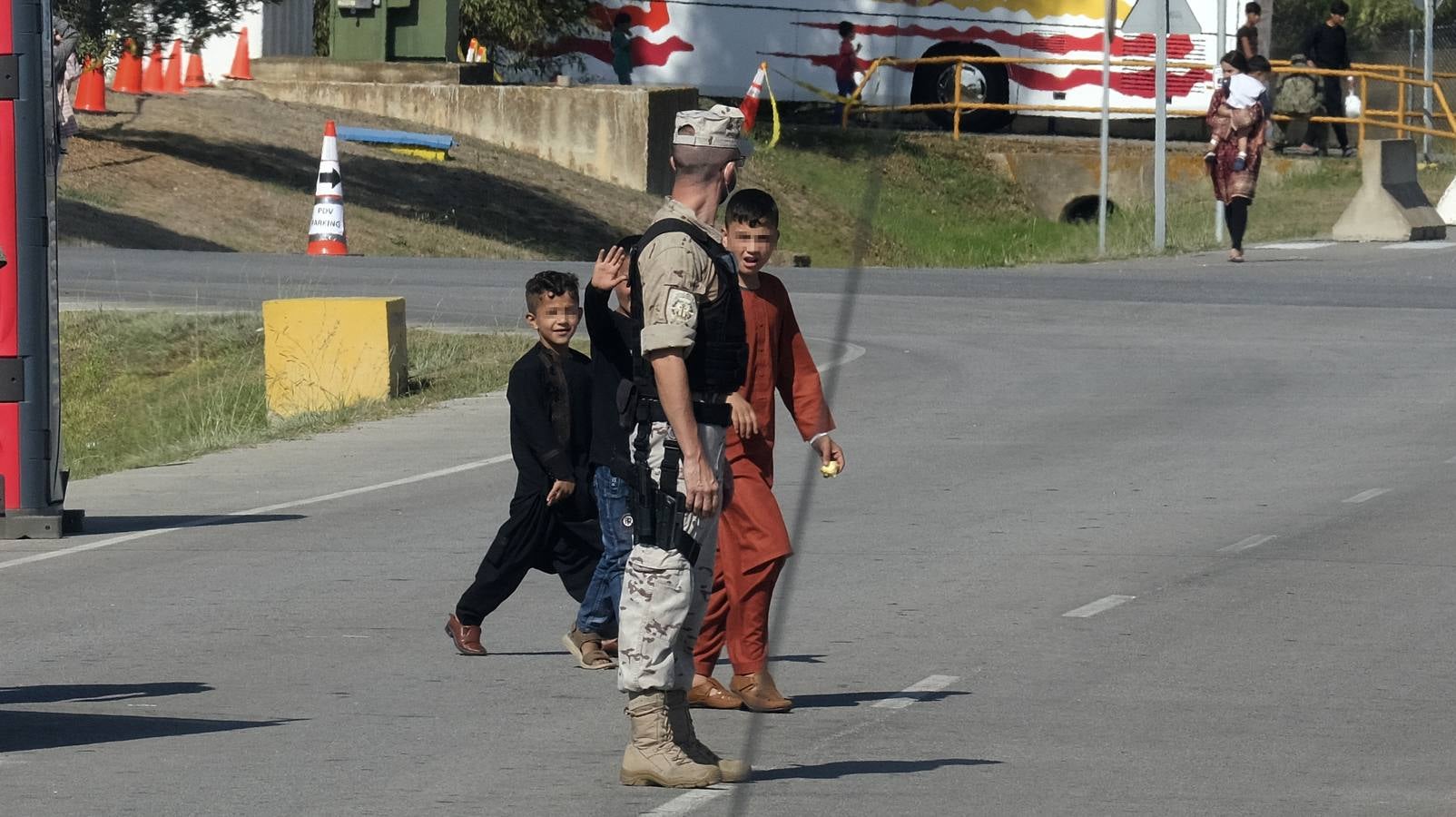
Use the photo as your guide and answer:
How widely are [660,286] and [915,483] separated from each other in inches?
258

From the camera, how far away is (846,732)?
721 centimetres

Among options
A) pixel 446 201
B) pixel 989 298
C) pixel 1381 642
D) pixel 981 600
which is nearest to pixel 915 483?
pixel 981 600

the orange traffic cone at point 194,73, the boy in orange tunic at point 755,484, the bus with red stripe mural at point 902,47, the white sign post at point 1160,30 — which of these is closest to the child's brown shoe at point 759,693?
the boy in orange tunic at point 755,484

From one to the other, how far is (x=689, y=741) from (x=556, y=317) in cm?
232

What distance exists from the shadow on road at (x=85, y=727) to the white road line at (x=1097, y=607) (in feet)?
10.1

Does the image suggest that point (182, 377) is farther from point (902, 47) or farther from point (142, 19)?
point (902, 47)

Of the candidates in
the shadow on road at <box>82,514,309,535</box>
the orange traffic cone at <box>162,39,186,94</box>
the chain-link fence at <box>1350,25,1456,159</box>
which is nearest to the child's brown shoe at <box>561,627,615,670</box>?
the shadow on road at <box>82,514,309,535</box>

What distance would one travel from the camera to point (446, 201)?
1282 inches

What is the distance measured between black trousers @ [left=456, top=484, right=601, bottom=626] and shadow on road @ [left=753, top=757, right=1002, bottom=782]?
1836 mm

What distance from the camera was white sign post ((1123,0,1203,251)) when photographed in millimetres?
27281

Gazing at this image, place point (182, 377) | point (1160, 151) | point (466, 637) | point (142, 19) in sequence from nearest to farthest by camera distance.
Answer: point (466, 637)
point (182, 377)
point (1160, 151)
point (142, 19)

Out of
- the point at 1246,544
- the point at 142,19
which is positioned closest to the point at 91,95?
the point at 142,19

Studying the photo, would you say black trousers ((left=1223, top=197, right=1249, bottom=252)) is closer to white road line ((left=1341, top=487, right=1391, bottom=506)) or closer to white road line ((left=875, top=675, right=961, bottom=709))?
white road line ((left=1341, top=487, right=1391, bottom=506))

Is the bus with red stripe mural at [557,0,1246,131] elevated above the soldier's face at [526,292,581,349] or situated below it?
above
